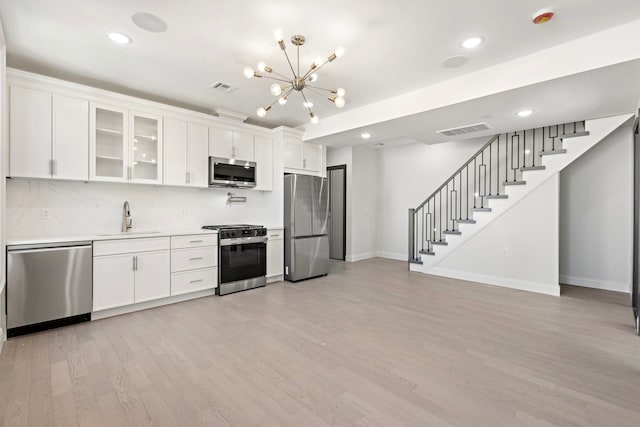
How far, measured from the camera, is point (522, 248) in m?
4.89

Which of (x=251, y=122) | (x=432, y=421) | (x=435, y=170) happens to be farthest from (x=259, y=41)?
(x=435, y=170)

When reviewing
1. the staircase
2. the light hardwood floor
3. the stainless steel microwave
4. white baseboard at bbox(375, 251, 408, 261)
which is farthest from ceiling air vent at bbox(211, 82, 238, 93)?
white baseboard at bbox(375, 251, 408, 261)

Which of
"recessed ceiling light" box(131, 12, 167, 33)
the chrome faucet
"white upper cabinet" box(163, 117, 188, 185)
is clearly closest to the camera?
"recessed ceiling light" box(131, 12, 167, 33)

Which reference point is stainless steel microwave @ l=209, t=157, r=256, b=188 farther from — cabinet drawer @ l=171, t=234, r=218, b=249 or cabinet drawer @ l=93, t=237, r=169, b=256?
cabinet drawer @ l=93, t=237, r=169, b=256

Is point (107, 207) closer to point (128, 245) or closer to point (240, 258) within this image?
point (128, 245)

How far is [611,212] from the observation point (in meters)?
4.82

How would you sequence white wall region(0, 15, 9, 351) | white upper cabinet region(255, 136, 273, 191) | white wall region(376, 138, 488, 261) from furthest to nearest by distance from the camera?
white wall region(376, 138, 488, 261)
white upper cabinet region(255, 136, 273, 191)
white wall region(0, 15, 9, 351)

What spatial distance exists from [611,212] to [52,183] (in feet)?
25.7

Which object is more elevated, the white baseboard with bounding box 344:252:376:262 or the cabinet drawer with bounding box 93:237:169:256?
the cabinet drawer with bounding box 93:237:169:256

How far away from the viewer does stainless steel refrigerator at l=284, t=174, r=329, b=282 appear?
207 inches

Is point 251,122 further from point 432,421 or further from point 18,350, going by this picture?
point 432,421

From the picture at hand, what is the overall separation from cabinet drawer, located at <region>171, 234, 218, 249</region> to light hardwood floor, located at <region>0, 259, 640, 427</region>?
0.79m

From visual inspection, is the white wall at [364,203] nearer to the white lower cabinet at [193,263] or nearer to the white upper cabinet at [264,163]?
the white upper cabinet at [264,163]

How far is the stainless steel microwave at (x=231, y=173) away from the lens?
4625 mm
